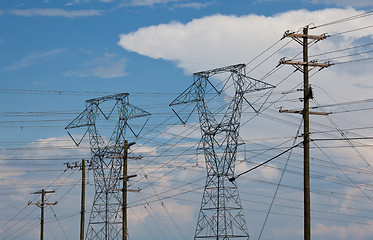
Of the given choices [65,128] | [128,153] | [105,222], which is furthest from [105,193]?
[128,153]

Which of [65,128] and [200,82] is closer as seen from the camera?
[200,82]

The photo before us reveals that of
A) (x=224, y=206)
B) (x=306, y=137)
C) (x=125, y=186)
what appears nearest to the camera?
(x=306, y=137)

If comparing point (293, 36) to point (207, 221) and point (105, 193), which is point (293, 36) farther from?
point (105, 193)

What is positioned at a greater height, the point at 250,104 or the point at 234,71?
the point at 234,71

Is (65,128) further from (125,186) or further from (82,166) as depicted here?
(125,186)

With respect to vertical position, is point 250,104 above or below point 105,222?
above

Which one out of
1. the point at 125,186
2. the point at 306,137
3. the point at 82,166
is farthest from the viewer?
the point at 82,166

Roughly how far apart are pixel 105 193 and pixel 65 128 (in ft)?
25.7

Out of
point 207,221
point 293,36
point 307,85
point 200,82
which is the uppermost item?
point 200,82

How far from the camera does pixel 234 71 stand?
5128cm

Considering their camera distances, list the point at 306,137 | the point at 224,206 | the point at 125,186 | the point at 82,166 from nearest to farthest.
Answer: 1. the point at 306,137
2. the point at 125,186
3. the point at 224,206
4. the point at 82,166

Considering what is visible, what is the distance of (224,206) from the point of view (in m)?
50.9

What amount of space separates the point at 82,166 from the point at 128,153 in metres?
10.8

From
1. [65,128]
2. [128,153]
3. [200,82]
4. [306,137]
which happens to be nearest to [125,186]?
[128,153]
